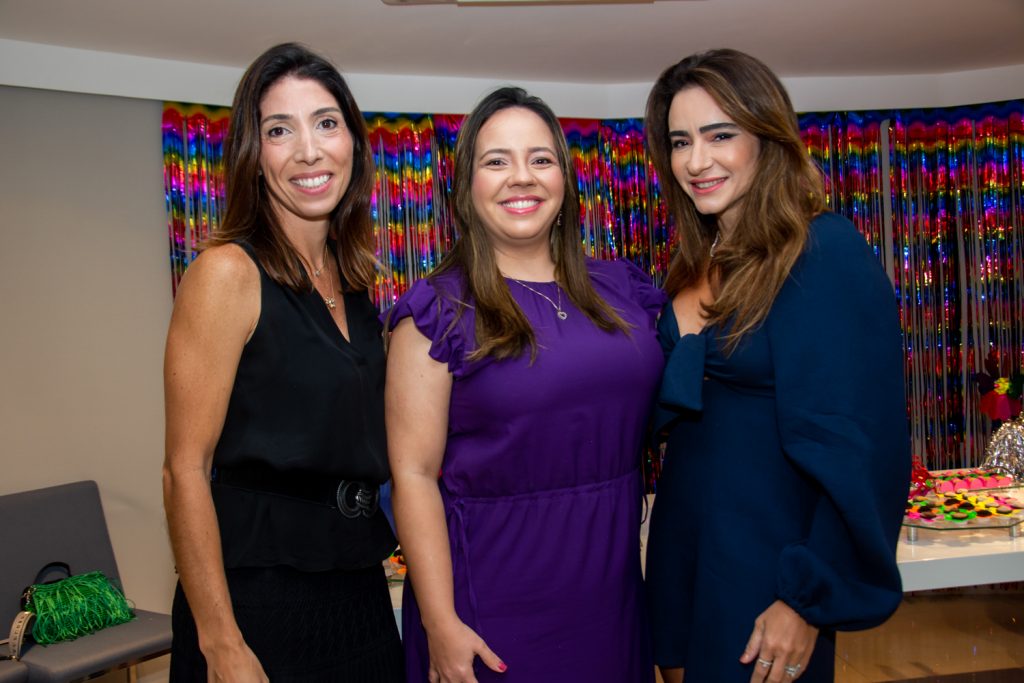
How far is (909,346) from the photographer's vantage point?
588cm

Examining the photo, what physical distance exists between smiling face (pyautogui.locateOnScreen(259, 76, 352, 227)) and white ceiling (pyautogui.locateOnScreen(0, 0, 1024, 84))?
2.28 metres

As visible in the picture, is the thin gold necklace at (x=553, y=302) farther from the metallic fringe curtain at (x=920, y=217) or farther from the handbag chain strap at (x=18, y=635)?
the metallic fringe curtain at (x=920, y=217)

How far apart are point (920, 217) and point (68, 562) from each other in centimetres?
500

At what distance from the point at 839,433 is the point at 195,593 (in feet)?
3.76

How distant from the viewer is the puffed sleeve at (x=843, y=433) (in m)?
1.72

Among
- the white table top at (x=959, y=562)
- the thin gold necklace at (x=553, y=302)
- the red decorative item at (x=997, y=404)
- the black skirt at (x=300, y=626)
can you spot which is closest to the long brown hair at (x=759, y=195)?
the thin gold necklace at (x=553, y=302)

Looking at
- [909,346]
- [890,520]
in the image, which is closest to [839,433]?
[890,520]

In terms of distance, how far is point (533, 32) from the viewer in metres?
4.55

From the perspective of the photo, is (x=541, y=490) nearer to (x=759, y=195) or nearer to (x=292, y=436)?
(x=292, y=436)

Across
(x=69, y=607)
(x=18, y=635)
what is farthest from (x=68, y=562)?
(x=18, y=635)

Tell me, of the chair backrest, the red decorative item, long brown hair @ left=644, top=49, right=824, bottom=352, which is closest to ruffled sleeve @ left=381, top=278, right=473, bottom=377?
long brown hair @ left=644, top=49, right=824, bottom=352

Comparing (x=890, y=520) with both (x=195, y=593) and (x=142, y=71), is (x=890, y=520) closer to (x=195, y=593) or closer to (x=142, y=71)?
(x=195, y=593)

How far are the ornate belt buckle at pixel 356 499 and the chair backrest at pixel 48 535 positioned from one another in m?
2.61

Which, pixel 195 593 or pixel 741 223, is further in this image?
pixel 741 223
